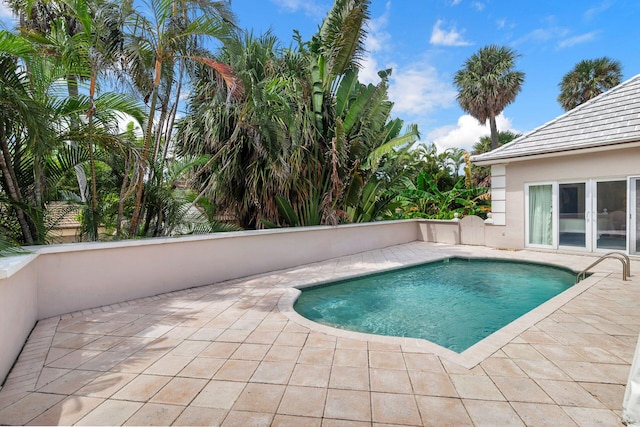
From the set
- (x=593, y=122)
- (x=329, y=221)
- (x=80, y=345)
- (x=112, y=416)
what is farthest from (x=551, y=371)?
(x=593, y=122)

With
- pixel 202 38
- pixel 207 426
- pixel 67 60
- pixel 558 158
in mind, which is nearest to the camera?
pixel 207 426

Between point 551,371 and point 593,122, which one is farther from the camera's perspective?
point 593,122

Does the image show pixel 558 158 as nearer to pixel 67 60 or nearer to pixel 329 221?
pixel 329 221

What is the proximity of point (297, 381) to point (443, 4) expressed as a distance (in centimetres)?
1628

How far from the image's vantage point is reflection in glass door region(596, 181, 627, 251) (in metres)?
9.87

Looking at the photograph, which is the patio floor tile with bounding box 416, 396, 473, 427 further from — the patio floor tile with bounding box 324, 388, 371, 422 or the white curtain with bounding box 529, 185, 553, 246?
the white curtain with bounding box 529, 185, 553, 246

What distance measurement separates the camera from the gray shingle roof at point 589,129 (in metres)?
9.83

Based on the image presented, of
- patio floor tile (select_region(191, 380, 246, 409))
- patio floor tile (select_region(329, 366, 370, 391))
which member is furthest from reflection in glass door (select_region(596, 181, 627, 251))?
patio floor tile (select_region(191, 380, 246, 409))

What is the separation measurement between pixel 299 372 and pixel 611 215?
11.6 m

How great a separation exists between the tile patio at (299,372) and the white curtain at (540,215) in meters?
6.56

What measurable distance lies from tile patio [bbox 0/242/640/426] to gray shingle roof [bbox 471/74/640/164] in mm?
6748

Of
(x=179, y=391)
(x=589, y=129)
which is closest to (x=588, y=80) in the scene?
(x=589, y=129)

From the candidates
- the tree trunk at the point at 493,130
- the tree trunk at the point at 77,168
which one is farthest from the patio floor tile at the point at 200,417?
the tree trunk at the point at 493,130

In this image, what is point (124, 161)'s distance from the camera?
751cm
